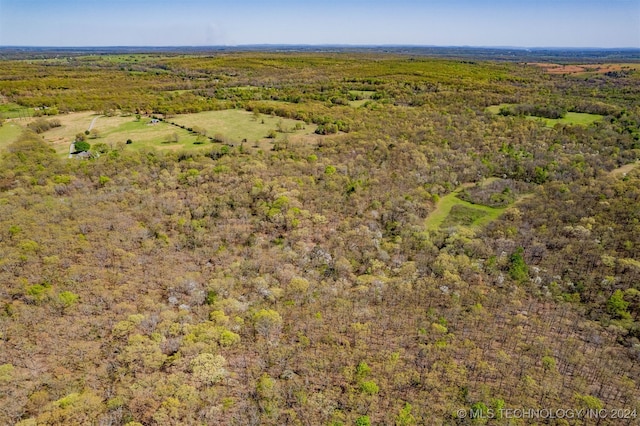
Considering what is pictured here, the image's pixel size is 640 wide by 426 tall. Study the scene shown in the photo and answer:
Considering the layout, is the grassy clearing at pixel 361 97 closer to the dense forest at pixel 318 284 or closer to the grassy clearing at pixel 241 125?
the grassy clearing at pixel 241 125

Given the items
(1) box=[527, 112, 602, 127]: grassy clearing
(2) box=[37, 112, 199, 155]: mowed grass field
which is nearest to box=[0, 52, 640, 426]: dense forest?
(2) box=[37, 112, 199, 155]: mowed grass field

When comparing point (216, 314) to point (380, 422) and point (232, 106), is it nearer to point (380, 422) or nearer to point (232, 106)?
point (380, 422)

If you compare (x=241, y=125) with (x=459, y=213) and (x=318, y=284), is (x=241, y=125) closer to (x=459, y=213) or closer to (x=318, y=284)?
(x=459, y=213)

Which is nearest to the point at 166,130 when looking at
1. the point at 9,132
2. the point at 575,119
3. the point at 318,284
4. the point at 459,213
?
the point at 9,132

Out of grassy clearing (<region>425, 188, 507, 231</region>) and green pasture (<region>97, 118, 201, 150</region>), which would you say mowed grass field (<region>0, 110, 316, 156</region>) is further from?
grassy clearing (<region>425, 188, 507, 231</region>)

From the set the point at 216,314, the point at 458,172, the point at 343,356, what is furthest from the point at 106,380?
the point at 458,172

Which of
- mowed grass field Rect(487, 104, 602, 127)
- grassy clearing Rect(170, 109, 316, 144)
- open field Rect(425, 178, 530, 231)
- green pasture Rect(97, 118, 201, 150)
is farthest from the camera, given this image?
mowed grass field Rect(487, 104, 602, 127)

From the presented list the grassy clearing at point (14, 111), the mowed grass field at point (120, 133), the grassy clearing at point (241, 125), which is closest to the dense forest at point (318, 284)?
the mowed grass field at point (120, 133)
